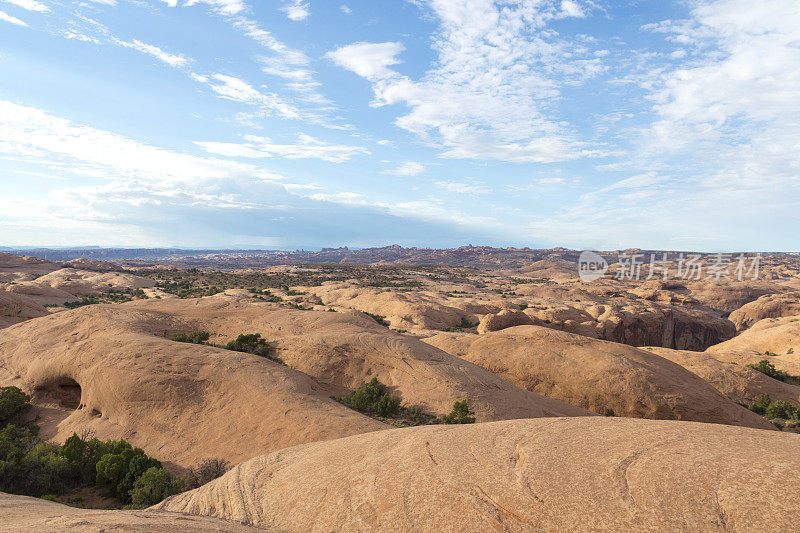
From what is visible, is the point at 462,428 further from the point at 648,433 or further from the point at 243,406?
the point at 243,406

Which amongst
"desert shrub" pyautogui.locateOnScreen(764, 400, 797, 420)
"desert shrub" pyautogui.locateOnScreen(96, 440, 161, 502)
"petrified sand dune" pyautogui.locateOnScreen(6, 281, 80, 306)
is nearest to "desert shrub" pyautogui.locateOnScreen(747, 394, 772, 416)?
"desert shrub" pyautogui.locateOnScreen(764, 400, 797, 420)

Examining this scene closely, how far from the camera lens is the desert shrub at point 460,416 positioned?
16141 millimetres

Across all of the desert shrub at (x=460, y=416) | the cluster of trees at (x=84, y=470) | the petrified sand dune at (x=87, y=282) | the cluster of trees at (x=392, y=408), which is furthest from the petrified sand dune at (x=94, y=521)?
the petrified sand dune at (x=87, y=282)

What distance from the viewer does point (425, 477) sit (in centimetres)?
750

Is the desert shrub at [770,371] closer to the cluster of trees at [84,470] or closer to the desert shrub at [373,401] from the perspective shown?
the desert shrub at [373,401]

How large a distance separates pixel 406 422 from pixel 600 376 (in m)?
15.1

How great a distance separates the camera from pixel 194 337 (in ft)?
76.5

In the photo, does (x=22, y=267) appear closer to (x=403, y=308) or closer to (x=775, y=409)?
(x=403, y=308)

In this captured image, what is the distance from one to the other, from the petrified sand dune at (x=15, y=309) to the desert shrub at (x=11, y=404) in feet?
73.4

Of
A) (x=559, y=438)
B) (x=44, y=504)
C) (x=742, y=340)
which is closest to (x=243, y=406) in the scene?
(x=44, y=504)

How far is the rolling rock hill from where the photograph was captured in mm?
6328

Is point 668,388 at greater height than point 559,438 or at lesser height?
lesser

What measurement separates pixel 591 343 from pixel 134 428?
28.9 meters

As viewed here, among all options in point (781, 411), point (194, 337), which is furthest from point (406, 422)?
point (781, 411)
